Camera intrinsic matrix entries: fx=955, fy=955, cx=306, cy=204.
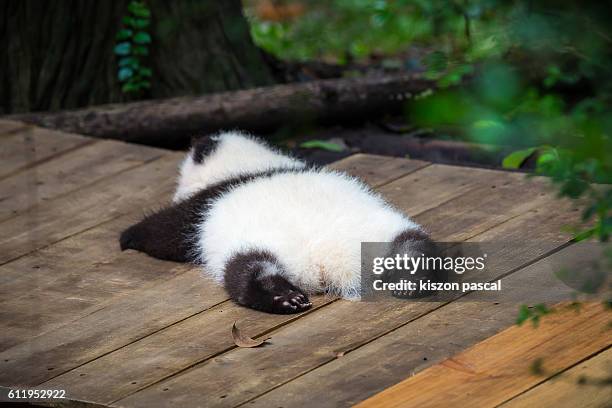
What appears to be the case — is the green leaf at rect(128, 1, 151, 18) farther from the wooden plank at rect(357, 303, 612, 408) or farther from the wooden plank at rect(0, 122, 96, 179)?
the wooden plank at rect(357, 303, 612, 408)

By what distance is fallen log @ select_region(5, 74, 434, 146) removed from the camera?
21.2ft

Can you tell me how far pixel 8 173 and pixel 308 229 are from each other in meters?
2.64

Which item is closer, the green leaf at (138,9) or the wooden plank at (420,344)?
the wooden plank at (420,344)

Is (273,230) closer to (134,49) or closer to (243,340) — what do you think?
(243,340)

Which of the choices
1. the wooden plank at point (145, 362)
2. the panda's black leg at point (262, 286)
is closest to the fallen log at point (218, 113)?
the panda's black leg at point (262, 286)

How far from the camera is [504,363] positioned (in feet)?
9.92

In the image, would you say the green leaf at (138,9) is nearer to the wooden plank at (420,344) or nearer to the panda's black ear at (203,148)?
the panda's black ear at (203,148)

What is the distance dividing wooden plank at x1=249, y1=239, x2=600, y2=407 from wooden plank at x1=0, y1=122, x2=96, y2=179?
325cm

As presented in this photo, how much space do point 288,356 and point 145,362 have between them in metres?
0.50

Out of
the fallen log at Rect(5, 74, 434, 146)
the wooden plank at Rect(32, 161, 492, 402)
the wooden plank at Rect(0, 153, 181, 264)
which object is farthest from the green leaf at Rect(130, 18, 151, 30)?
the wooden plank at Rect(32, 161, 492, 402)

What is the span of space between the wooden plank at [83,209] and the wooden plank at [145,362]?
1352mm

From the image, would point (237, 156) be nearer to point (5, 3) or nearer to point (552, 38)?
point (5, 3)

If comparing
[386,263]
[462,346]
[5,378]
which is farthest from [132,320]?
[462,346]

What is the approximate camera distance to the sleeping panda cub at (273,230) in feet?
12.1
